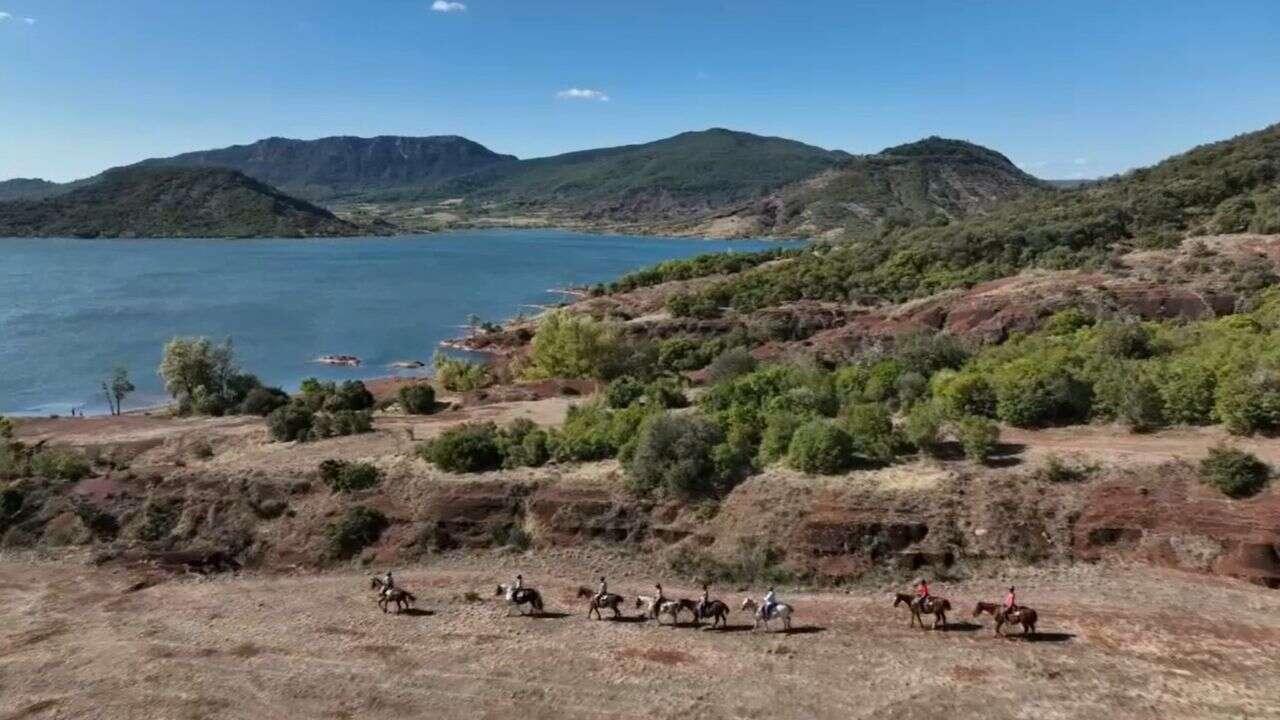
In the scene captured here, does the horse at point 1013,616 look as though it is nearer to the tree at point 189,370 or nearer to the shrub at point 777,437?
the shrub at point 777,437

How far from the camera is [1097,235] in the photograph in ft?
234

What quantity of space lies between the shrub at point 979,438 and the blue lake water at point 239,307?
5895 centimetres

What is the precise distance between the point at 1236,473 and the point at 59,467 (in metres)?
40.7

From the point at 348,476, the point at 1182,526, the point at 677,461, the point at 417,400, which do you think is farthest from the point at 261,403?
the point at 1182,526

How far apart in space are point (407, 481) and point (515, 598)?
32.7 feet

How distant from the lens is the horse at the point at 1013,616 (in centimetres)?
1917

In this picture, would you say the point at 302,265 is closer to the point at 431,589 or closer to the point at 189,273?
the point at 189,273

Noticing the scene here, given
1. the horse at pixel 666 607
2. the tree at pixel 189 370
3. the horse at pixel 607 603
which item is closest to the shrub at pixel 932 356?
the horse at pixel 666 607

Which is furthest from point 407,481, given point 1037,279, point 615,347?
point 1037,279

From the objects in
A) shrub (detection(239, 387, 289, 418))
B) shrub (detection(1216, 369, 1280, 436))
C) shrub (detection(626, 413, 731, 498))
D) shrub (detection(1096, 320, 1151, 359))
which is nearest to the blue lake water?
shrub (detection(239, 387, 289, 418))

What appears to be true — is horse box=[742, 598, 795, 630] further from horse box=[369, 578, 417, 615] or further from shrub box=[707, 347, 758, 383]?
shrub box=[707, 347, 758, 383]

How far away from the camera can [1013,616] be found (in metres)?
19.3

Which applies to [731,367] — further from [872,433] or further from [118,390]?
[118,390]

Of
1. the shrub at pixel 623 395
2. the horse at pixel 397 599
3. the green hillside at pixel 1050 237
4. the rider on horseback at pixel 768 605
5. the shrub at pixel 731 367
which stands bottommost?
the horse at pixel 397 599
